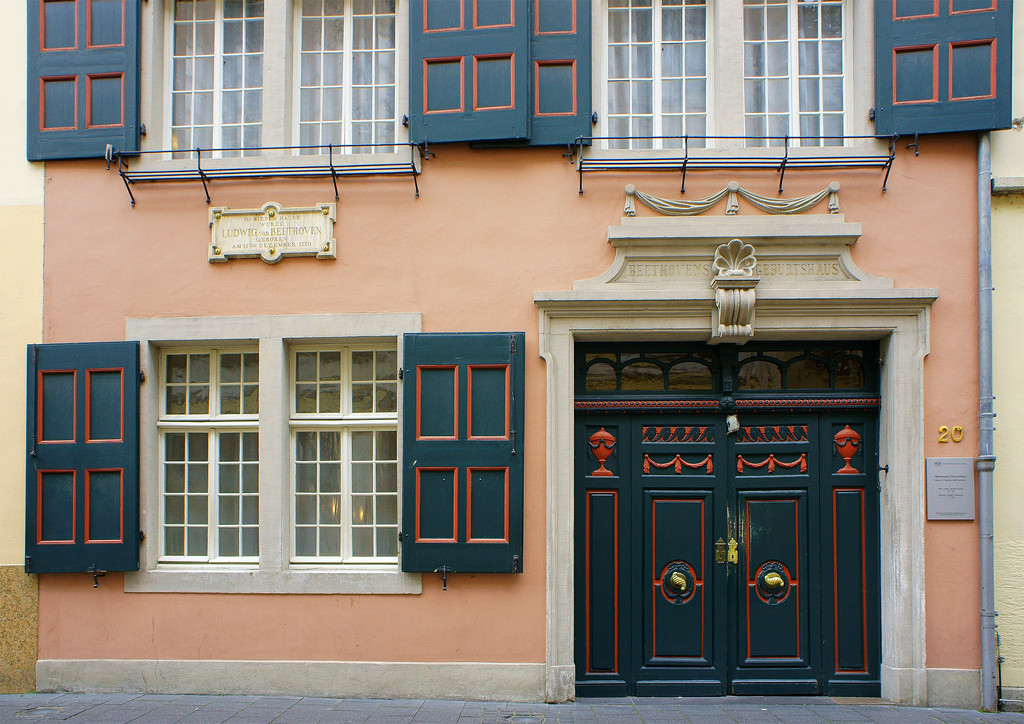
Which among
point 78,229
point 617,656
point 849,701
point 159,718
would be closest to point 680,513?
point 617,656

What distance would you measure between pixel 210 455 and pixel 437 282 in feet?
7.88

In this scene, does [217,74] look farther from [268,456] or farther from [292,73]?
[268,456]

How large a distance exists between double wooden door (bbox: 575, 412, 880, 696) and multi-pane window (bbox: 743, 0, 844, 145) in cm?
243

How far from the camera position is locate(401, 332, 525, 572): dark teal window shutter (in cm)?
555

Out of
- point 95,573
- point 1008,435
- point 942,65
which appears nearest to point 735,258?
point 942,65

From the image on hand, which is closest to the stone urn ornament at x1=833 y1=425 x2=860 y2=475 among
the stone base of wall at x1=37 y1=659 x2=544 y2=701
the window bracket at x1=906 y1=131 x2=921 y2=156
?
the window bracket at x1=906 y1=131 x2=921 y2=156

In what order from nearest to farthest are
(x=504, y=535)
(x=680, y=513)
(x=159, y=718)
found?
(x=159, y=718) → (x=504, y=535) → (x=680, y=513)

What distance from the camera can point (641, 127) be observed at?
604cm

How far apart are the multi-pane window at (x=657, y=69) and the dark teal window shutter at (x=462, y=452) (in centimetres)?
215

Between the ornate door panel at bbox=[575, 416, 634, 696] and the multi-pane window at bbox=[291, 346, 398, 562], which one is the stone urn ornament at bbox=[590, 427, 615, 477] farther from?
the multi-pane window at bbox=[291, 346, 398, 562]

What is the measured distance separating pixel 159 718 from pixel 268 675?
80cm

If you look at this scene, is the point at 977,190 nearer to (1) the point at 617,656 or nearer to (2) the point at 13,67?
(1) the point at 617,656

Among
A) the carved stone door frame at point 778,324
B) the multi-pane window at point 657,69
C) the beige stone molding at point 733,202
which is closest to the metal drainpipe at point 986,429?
the carved stone door frame at point 778,324

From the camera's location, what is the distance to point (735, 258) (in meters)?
5.61
